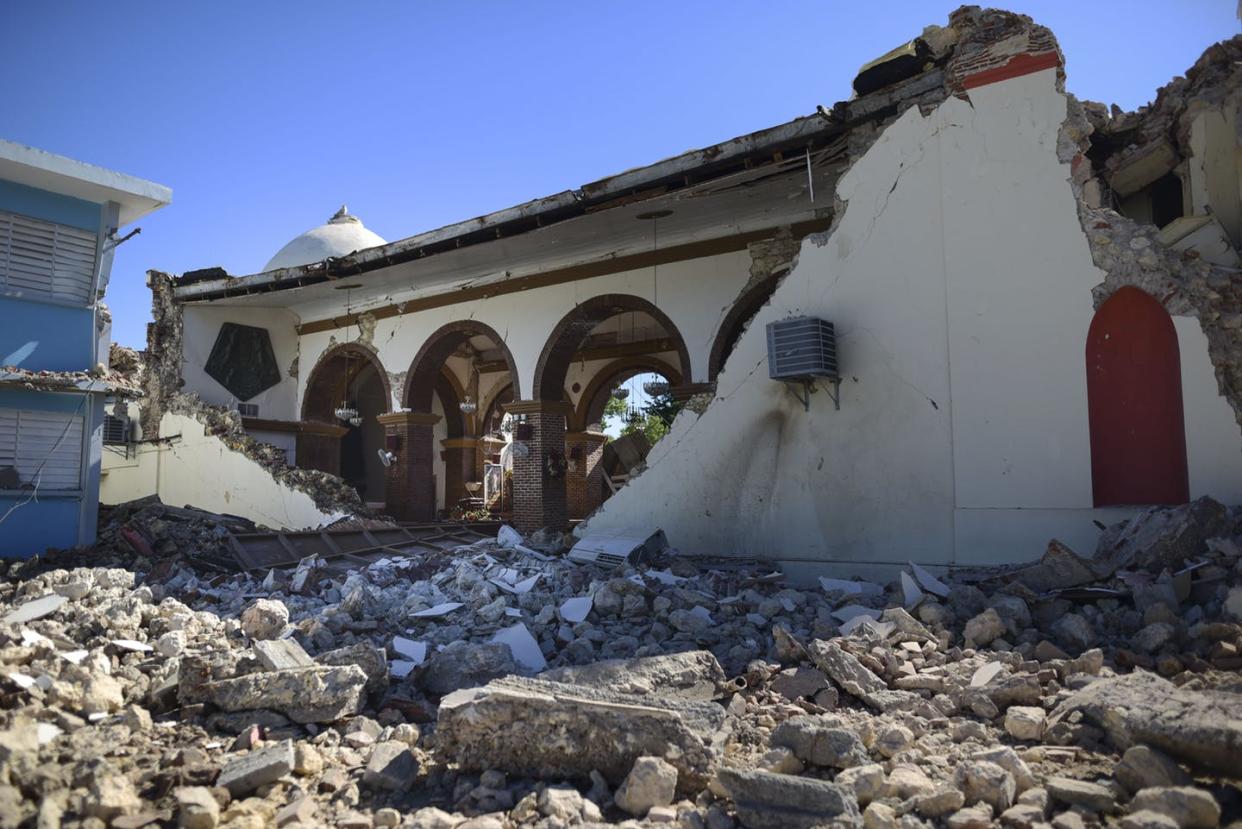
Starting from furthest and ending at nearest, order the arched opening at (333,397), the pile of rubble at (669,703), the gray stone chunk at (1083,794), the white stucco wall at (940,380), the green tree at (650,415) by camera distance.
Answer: the green tree at (650,415) < the arched opening at (333,397) < the white stucco wall at (940,380) < the pile of rubble at (669,703) < the gray stone chunk at (1083,794)

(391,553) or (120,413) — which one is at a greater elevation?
(120,413)

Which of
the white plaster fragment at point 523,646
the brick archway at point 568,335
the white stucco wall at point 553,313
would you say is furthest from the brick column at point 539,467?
the white plaster fragment at point 523,646

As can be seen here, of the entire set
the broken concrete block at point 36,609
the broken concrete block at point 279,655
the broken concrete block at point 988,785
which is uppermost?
the broken concrete block at point 36,609

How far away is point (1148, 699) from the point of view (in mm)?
3277

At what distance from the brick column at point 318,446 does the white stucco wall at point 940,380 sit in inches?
402

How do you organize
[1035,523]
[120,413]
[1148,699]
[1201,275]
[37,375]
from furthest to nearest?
1. [120,413]
2. [37,375]
3. [1035,523]
4. [1201,275]
5. [1148,699]

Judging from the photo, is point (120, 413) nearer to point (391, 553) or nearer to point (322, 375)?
point (322, 375)

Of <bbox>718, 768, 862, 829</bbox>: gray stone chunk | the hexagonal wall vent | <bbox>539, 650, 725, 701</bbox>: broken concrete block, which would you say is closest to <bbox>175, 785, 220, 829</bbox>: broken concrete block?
<bbox>539, 650, 725, 701</bbox>: broken concrete block

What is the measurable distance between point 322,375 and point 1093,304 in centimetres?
1349

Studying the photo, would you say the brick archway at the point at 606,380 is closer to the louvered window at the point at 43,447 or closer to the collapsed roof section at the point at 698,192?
the collapsed roof section at the point at 698,192

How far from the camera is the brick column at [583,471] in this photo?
14.4m

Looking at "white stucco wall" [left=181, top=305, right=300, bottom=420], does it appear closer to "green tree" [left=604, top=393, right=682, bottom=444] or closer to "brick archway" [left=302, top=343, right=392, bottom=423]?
"brick archway" [left=302, top=343, right=392, bottom=423]

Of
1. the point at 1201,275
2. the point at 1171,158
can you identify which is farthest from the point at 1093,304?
the point at 1171,158

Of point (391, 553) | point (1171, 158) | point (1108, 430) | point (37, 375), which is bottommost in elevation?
point (391, 553)
